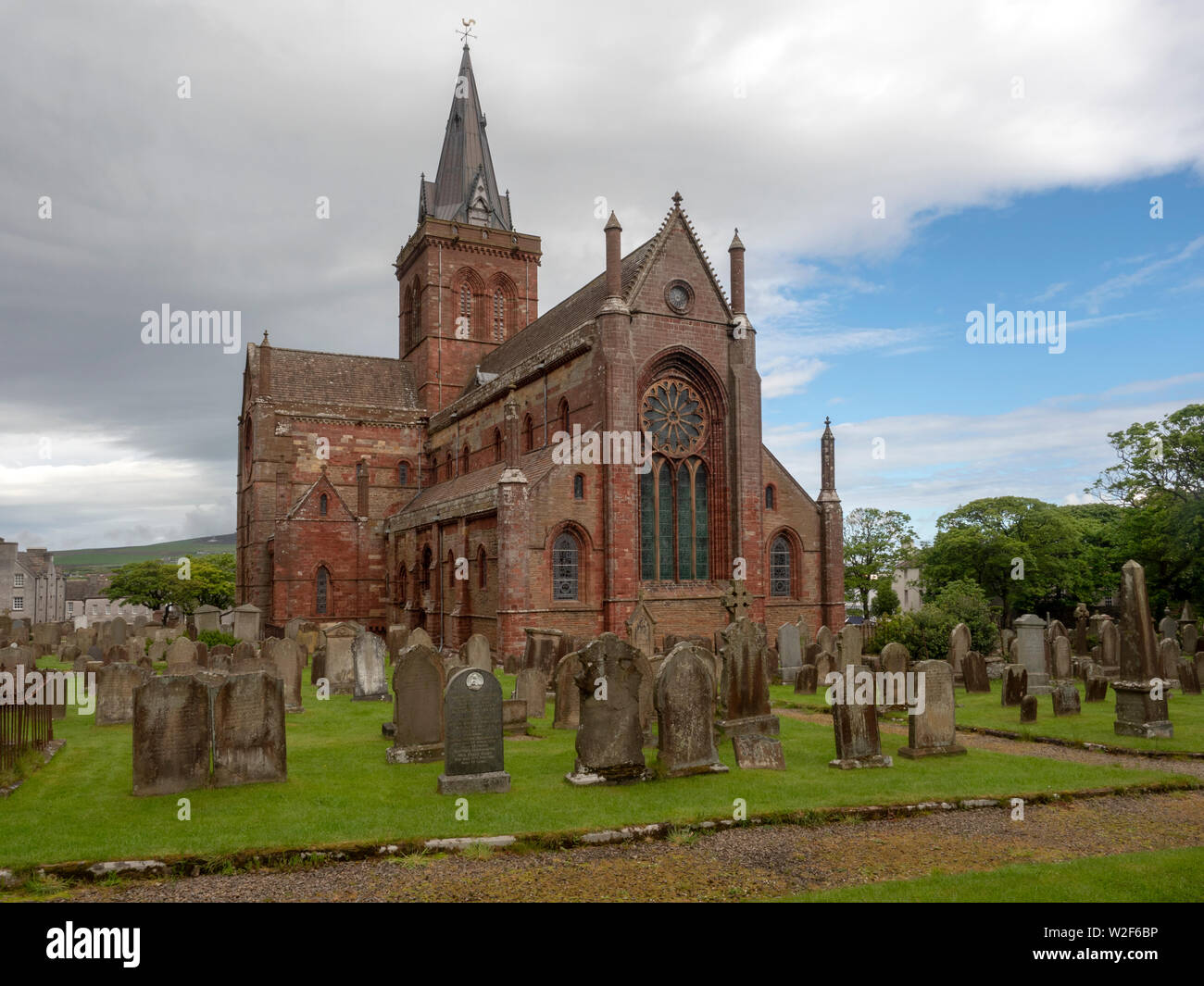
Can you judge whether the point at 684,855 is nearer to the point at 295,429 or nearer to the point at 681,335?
the point at 681,335

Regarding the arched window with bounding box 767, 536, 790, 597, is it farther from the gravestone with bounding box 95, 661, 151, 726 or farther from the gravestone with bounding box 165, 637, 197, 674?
the gravestone with bounding box 95, 661, 151, 726

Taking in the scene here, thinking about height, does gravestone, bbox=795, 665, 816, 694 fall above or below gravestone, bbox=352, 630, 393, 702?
below

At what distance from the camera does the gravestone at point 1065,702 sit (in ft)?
50.1

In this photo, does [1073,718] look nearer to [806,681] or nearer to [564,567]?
[806,681]

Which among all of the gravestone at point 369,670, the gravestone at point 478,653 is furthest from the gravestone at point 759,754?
the gravestone at point 369,670

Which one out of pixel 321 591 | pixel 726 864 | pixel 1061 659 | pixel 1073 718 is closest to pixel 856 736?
pixel 726 864

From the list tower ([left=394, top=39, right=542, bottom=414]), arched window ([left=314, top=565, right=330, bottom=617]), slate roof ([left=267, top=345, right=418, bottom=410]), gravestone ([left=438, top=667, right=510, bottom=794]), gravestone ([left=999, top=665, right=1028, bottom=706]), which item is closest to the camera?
gravestone ([left=438, top=667, right=510, bottom=794])

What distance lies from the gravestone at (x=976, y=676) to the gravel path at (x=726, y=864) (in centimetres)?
1028

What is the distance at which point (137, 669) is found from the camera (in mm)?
15711

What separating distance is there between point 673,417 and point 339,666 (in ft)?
46.1

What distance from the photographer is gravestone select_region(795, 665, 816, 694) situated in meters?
19.5

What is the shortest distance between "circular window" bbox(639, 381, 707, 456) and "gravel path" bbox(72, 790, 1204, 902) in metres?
20.4

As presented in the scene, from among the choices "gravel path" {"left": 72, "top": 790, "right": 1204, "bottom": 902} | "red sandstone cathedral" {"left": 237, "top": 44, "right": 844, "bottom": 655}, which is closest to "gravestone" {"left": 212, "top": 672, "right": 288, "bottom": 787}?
"gravel path" {"left": 72, "top": 790, "right": 1204, "bottom": 902}

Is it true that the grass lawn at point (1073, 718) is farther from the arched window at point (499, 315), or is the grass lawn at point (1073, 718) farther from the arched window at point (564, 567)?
the arched window at point (499, 315)
